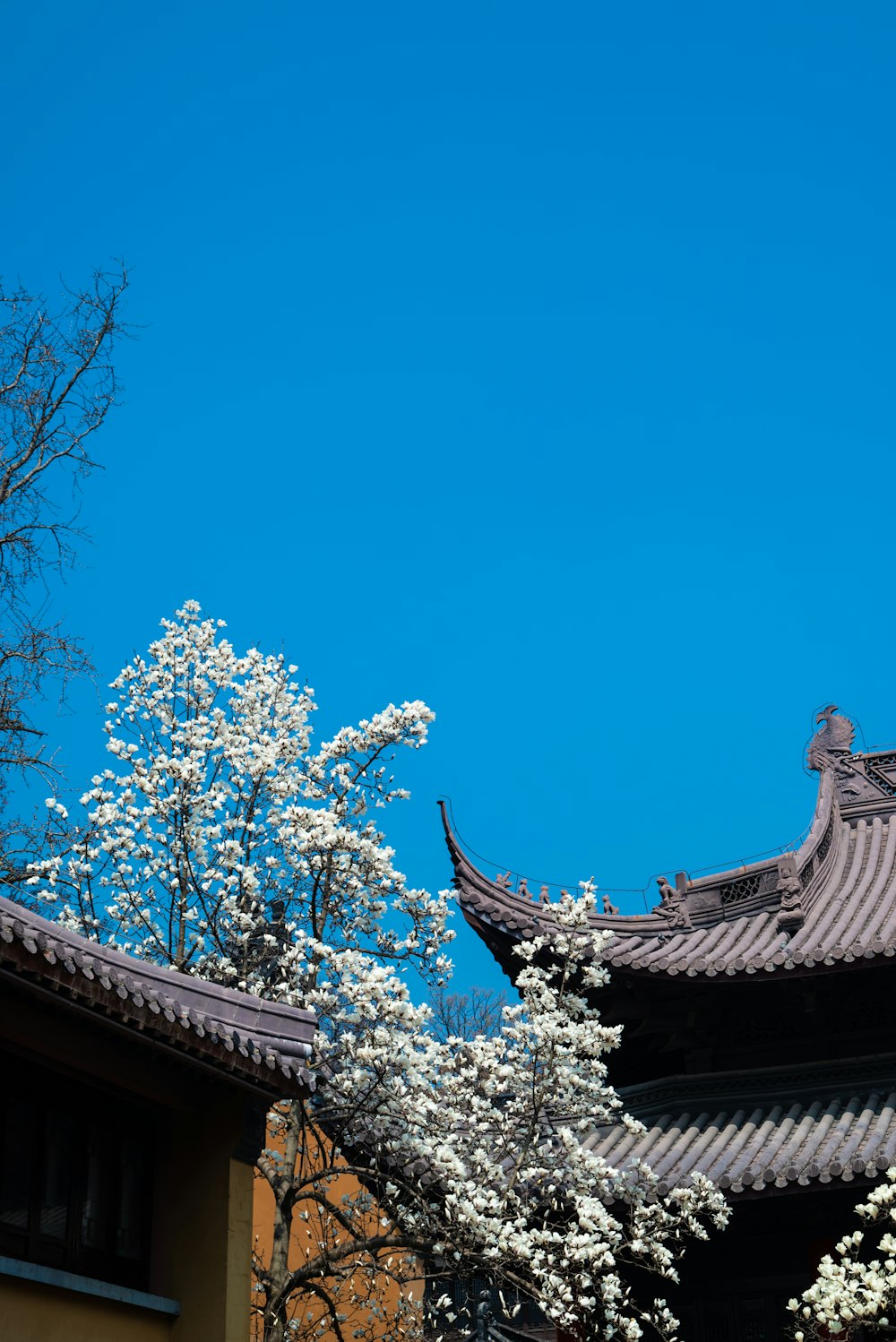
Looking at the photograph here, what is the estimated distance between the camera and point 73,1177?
10.6 m

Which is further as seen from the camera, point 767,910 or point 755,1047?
point 767,910

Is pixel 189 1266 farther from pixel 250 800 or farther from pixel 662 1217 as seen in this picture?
pixel 250 800

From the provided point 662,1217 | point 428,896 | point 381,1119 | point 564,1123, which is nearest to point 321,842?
point 428,896

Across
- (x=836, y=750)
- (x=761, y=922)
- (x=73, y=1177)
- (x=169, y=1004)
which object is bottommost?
(x=73, y=1177)

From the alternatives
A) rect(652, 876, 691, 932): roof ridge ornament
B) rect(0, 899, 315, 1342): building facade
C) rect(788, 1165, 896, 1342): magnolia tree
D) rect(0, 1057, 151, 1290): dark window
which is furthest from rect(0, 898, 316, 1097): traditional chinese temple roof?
rect(652, 876, 691, 932): roof ridge ornament

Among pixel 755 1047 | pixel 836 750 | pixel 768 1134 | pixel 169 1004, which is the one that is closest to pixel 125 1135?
pixel 169 1004

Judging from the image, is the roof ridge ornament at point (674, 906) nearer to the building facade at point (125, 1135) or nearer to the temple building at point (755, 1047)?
the temple building at point (755, 1047)

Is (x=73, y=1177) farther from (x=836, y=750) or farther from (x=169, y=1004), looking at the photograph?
(x=836, y=750)

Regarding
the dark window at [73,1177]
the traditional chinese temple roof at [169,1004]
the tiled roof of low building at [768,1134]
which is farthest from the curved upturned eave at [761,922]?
the dark window at [73,1177]

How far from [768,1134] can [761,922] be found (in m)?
3.16

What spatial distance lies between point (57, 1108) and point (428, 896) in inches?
188

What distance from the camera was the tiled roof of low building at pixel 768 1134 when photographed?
13242mm

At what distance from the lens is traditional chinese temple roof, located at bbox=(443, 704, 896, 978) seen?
15.1 meters

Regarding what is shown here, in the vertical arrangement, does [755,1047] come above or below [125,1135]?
above
